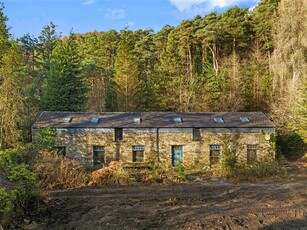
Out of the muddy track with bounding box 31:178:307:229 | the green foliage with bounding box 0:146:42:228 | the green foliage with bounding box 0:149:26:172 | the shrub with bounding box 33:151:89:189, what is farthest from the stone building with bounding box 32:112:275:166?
the green foliage with bounding box 0:146:42:228

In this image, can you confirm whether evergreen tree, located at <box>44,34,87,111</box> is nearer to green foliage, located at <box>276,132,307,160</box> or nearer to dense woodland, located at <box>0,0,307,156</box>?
dense woodland, located at <box>0,0,307,156</box>

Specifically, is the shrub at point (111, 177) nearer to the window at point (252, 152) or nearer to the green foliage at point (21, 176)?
the green foliage at point (21, 176)

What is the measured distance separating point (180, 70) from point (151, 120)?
12.1 metres

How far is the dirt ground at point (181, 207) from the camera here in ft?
35.7

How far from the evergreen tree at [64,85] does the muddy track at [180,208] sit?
14838 mm

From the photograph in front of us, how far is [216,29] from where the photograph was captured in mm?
35281

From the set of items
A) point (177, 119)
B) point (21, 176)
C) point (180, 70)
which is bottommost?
point (21, 176)

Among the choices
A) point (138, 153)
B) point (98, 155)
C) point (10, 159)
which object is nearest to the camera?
point (10, 159)

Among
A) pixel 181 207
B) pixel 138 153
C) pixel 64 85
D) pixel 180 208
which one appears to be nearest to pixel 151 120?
pixel 138 153

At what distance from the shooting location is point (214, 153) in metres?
23.0

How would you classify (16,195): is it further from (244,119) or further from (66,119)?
(244,119)

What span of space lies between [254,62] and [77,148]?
2267 cm

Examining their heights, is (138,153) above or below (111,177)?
above

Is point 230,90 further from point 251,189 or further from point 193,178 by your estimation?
point 251,189
